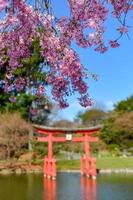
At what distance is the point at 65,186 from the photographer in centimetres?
1567

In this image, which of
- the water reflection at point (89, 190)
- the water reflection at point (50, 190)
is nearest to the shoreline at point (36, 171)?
the water reflection at point (50, 190)

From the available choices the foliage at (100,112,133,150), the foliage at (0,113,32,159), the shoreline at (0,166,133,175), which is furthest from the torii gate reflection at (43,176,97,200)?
the foliage at (100,112,133,150)

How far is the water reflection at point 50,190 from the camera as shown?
42.2 ft

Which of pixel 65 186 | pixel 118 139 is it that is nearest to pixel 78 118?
pixel 118 139

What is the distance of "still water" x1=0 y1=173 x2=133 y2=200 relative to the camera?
12773 millimetres

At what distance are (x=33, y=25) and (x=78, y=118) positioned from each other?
41.2 meters

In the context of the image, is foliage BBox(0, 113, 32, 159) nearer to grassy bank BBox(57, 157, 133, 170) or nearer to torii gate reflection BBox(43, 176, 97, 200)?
grassy bank BBox(57, 157, 133, 170)

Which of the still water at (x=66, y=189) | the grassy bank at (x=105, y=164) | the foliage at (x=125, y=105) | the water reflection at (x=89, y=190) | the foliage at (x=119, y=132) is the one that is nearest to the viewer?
the water reflection at (x=89, y=190)

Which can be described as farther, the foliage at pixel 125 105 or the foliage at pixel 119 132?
the foliage at pixel 125 105

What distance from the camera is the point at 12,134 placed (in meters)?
21.9

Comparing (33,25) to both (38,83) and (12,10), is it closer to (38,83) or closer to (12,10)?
(12,10)

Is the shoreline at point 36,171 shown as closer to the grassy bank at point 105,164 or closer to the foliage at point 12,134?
the grassy bank at point 105,164

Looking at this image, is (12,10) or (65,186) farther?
(65,186)

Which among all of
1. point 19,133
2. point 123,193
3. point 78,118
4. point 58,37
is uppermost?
point 78,118
